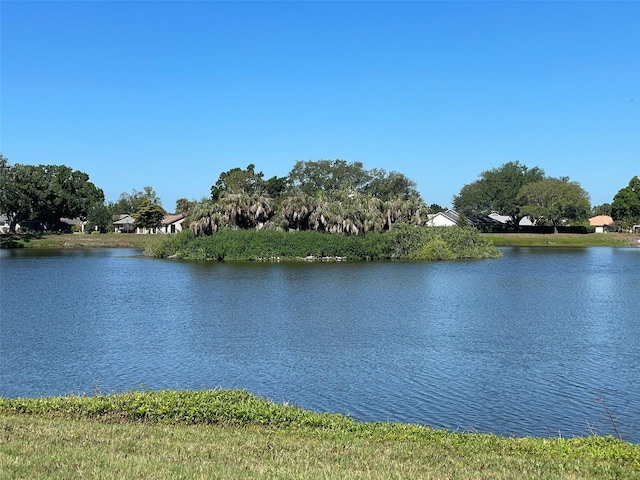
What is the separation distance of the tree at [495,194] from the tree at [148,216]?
58.0 m

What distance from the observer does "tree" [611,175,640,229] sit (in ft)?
423

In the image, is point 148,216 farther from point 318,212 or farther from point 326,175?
point 318,212

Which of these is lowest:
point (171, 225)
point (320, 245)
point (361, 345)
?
point (361, 345)

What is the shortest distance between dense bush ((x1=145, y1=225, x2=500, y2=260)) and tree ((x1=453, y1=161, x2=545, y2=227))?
65054 mm

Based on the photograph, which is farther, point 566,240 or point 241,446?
point 566,240

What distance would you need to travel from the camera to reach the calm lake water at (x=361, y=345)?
18.4 m

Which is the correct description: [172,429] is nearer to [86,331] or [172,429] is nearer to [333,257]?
[86,331]

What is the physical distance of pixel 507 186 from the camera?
146000 mm

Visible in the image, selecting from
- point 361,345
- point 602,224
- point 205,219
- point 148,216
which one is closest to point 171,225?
point 148,216

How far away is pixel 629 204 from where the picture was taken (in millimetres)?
129375

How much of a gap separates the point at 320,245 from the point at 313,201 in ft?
18.9

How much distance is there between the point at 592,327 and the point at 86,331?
2053 cm

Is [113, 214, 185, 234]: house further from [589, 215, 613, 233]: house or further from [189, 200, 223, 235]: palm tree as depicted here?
[589, 215, 613, 233]: house

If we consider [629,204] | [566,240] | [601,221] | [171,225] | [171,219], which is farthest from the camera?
[601,221]
